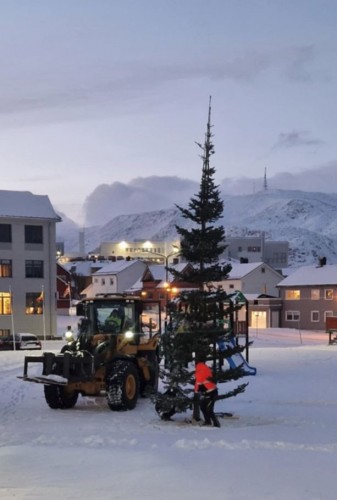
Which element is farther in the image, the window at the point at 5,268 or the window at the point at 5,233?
the window at the point at 5,233

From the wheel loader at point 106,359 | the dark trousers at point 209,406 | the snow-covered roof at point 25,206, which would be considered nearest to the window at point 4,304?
the snow-covered roof at point 25,206

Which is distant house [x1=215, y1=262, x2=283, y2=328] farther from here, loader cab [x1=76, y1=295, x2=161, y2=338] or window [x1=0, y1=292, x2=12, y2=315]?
loader cab [x1=76, y1=295, x2=161, y2=338]

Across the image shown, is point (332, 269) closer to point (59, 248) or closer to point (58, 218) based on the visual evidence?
point (58, 218)

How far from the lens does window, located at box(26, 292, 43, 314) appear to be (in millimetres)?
62219

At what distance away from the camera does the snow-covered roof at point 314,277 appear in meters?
76.9

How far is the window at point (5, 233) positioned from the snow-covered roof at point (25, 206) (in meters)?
1.13

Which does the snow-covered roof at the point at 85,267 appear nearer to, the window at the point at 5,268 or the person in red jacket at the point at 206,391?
the window at the point at 5,268

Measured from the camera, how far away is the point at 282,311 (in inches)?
3157

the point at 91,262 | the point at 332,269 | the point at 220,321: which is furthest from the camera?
the point at 91,262

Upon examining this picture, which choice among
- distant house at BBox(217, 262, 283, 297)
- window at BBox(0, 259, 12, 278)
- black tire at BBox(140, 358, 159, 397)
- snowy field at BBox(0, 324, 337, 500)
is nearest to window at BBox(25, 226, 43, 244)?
→ window at BBox(0, 259, 12, 278)

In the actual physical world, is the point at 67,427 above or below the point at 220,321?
below

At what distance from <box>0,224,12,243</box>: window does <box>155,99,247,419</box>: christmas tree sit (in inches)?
1926

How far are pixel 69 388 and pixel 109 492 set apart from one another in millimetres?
8925

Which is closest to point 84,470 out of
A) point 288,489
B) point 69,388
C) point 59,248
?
point 288,489
